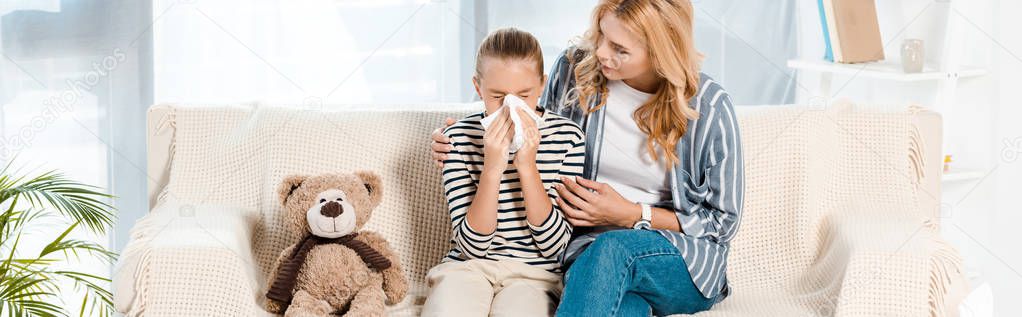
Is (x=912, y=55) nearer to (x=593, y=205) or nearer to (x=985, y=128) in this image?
(x=985, y=128)

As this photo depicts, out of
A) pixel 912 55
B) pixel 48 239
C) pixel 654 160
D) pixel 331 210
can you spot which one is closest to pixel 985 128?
pixel 912 55

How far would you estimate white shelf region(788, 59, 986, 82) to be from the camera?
2.38 meters

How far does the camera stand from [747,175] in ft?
6.32

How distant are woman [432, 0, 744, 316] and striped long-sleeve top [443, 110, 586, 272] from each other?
0.03 meters

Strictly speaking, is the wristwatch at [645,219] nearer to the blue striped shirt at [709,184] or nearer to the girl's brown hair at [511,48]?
the blue striped shirt at [709,184]

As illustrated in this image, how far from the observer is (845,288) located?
1627mm

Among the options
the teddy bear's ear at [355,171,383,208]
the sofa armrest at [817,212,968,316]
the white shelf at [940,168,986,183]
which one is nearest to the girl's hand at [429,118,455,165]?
the teddy bear's ear at [355,171,383,208]

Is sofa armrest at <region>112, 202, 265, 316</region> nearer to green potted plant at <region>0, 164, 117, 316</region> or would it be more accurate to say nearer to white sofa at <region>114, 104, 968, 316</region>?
white sofa at <region>114, 104, 968, 316</region>

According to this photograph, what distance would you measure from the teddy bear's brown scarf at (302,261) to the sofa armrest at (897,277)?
81cm

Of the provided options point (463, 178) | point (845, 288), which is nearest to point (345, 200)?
point (463, 178)

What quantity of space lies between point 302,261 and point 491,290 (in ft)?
1.10

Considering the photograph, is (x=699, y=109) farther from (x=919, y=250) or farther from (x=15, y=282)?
(x=15, y=282)

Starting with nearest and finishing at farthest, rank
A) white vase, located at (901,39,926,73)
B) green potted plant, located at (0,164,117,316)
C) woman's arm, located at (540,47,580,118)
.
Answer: woman's arm, located at (540,47,580,118), green potted plant, located at (0,164,117,316), white vase, located at (901,39,926,73)

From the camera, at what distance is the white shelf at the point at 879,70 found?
2.38 meters
